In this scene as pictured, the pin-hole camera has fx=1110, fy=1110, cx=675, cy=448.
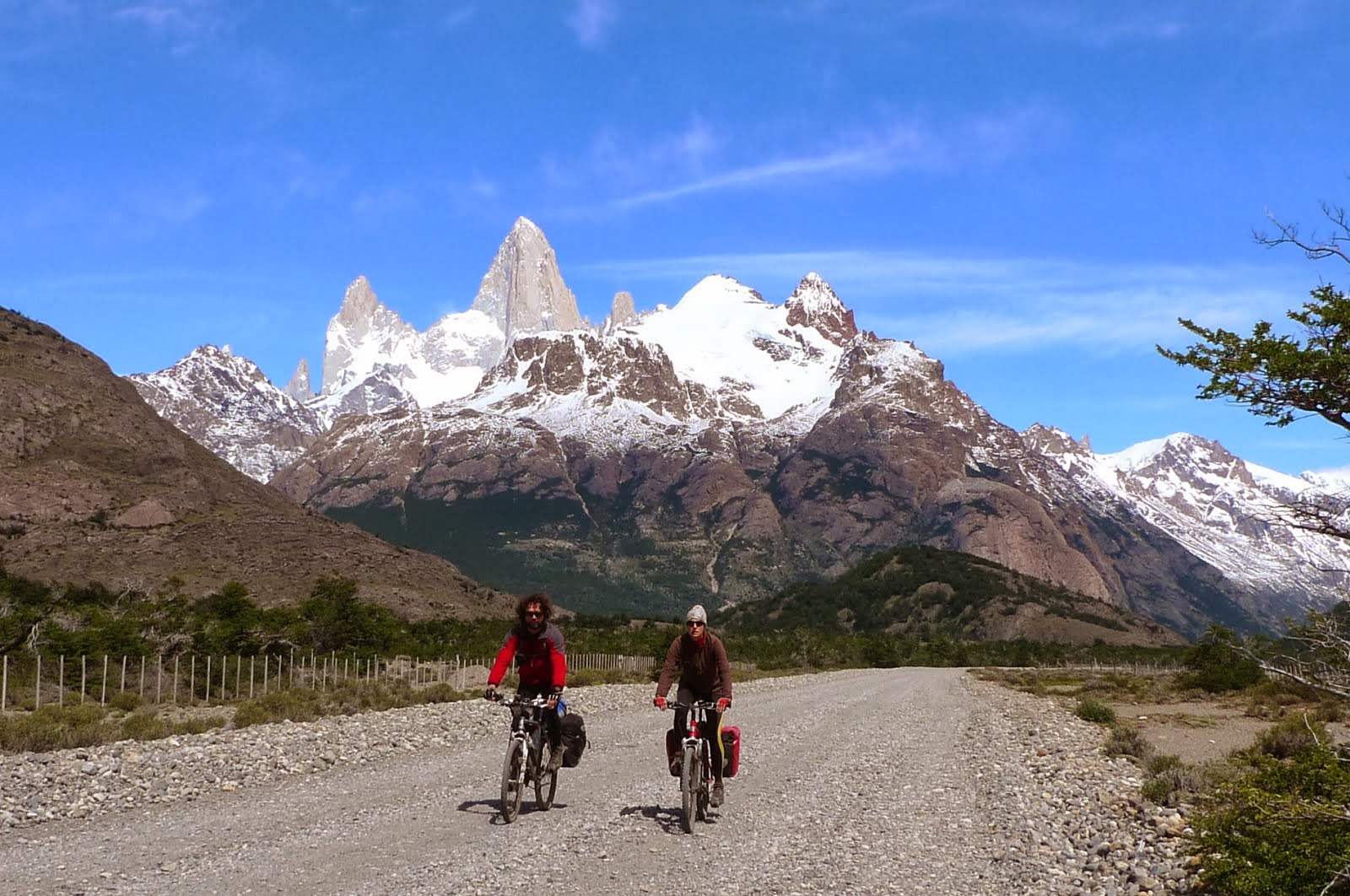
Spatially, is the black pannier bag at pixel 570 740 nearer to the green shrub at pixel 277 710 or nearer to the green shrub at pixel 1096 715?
the green shrub at pixel 277 710

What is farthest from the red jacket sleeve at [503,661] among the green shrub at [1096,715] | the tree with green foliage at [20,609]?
the tree with green foliage at [20,609]

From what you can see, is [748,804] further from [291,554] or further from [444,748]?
[291,554]

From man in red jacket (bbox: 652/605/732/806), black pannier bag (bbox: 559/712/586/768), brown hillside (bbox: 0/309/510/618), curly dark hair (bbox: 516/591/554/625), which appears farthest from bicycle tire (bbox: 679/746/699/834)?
brown hillside (bbox: 0/309/510/618)

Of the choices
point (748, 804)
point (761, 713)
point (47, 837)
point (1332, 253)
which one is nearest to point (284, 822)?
point (47, 837)

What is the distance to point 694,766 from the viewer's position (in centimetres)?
1413

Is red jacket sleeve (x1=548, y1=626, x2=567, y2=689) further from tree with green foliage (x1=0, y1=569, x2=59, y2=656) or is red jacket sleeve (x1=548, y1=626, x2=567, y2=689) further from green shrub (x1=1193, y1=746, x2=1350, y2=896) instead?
tree with green foliage (x1=0, y1=569, x2=59, y2=656)

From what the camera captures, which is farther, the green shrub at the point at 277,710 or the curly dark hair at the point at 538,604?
the green shrub at the point at 277,710

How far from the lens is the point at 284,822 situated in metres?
13.9

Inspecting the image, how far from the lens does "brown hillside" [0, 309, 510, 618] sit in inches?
4043

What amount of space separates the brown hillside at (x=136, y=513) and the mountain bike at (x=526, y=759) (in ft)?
302

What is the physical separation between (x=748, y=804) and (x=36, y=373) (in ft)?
435

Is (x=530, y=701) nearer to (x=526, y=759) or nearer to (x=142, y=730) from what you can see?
(x=526, y=759)

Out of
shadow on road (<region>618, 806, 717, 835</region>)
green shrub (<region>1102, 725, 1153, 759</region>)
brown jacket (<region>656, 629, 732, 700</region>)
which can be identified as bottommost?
green shrub (<region>1102, 725, 1153, 759</region>)

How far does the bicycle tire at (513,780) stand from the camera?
1390 centimetres
